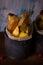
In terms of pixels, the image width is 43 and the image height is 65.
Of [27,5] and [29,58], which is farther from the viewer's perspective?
[27,5]

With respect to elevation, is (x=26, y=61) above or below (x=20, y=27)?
below

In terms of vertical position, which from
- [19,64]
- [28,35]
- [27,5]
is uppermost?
[27,5]

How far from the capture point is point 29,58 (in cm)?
91

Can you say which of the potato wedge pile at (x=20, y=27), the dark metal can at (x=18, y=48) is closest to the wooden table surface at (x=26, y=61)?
the dark metal can at (x=18, y=48)

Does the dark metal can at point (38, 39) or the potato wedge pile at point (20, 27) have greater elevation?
the potato wedge pile at point (20, 27)

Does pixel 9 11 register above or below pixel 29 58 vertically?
above

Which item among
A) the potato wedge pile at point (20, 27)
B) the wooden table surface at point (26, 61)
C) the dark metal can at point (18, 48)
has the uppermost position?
the potato wedge pile at point (20, 27)

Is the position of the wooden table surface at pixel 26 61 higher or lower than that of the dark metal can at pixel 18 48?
lower

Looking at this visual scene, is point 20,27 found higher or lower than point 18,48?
higher

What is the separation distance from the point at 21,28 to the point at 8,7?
25 centimetres

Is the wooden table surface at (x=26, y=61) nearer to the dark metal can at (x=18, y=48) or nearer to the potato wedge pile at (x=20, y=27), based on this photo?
the dark metal can at (x=18, y=48)

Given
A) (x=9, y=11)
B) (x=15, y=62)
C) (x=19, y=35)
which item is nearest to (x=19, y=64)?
(x=15, y=62)

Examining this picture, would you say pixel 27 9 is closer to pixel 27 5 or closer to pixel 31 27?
pixel 27 5

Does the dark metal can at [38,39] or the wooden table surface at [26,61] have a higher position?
the dark metal can at [38,39]
